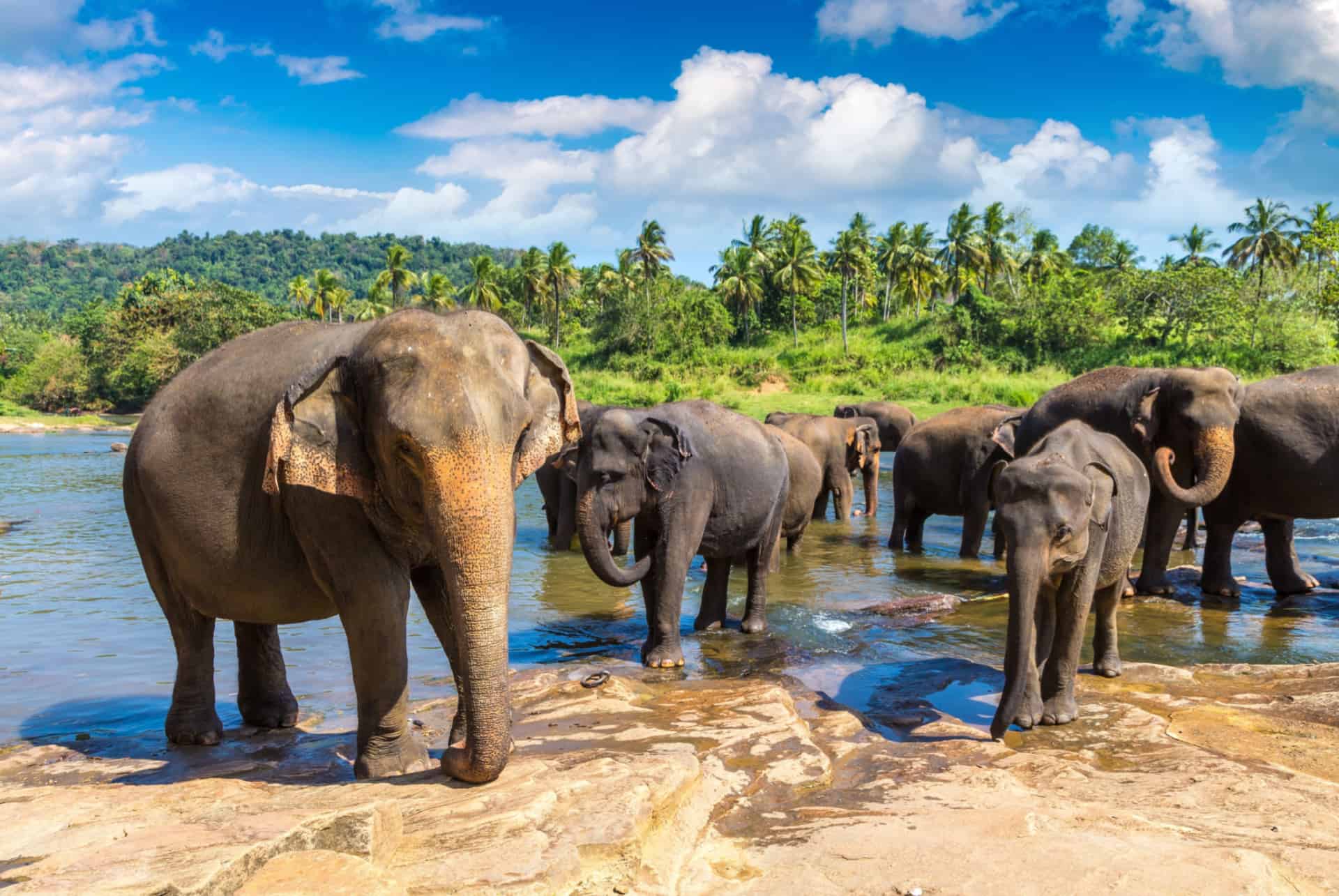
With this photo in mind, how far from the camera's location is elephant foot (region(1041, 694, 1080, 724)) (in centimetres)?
670

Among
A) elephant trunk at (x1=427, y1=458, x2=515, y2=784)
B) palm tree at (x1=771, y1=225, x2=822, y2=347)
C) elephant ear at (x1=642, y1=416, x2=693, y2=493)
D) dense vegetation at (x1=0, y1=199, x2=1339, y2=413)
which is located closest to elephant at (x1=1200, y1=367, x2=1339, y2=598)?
elephant ear at (x1=642, y1=416, x2=693, y2=493)

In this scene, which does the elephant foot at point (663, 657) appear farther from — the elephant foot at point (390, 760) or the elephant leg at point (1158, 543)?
the elephant leg at point (1158, 543)

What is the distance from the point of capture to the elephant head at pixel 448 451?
4227 millimetres

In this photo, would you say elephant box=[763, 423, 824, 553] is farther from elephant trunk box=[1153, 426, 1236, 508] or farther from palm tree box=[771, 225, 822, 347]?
palm tree box=[771, 225, 822, 347]

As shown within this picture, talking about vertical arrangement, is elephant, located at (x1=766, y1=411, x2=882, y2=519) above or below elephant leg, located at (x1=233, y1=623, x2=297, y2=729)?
above

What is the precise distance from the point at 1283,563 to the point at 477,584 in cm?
1040

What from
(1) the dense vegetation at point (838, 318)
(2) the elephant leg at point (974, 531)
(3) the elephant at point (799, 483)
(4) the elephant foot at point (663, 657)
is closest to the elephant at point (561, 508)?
(3) the elephant at point (799, 483)

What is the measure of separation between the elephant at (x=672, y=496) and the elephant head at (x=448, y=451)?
343 cm

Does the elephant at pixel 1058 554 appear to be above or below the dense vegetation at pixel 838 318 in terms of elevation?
below

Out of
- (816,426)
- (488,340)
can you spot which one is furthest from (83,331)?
(488,340)

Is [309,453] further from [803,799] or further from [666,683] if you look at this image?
[666,683]

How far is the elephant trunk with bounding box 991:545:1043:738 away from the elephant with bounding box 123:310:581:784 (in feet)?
9.27

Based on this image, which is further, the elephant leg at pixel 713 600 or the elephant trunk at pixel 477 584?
the elephant leg at pixel 713 600

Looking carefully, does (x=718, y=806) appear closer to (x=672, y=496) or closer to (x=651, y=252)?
(x=672, y=496)
